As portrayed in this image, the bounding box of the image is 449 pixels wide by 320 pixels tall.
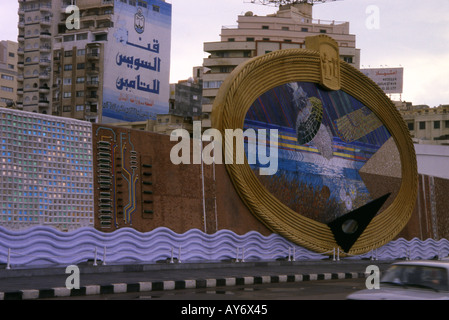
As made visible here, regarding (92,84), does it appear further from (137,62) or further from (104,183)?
(104,183)

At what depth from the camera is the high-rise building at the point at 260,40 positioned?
219 ft

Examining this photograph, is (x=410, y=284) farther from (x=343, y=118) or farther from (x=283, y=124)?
(x=343, y=118)

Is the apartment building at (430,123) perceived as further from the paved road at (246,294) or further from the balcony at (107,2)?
the paved road at (246,294)

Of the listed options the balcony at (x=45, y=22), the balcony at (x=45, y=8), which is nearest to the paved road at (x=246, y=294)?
the balcony at (x=45, y=22)

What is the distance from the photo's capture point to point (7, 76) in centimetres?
8594

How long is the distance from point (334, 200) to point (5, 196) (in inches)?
→ 456

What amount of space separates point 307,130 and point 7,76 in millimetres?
69902

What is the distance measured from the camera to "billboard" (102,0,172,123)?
65875 millimetres

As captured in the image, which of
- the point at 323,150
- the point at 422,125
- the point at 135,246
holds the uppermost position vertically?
the point at 422,125

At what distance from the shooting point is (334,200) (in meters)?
23.2

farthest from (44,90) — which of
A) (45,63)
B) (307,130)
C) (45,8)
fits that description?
(307,130)

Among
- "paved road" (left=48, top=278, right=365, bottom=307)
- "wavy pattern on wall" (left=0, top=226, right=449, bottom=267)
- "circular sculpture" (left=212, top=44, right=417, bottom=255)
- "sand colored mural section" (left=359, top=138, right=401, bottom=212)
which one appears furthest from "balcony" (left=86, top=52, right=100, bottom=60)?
"paved road" (left=48, top=278, right=365, bottom=307)

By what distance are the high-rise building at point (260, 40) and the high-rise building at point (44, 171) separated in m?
47.6

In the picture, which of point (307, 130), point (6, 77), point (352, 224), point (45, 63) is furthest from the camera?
point (6, 77)
